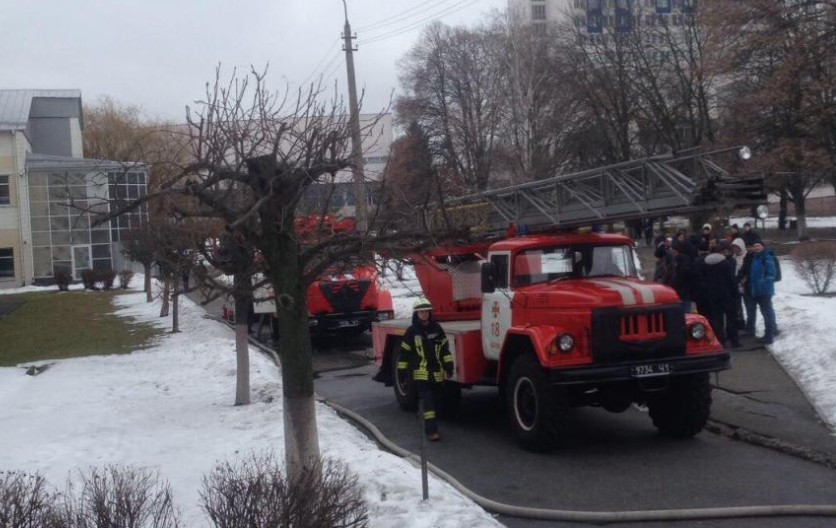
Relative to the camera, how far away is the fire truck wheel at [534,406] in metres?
10.2

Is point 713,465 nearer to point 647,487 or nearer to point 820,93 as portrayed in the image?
point 647,487

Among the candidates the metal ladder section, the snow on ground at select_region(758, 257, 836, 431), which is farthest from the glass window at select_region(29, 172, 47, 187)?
the metal ladder section

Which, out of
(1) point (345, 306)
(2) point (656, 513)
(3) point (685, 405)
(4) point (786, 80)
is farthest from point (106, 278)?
(2) point (656, 513)

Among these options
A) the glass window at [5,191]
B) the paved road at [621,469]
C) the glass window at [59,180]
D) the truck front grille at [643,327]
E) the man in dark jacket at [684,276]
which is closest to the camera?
the paved road at [621,469]

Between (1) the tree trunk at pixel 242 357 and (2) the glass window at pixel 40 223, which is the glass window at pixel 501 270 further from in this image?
(2) the glass window at pixel 40 223

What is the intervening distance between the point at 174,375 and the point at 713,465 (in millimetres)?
11177

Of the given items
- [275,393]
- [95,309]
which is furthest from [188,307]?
[275,393]

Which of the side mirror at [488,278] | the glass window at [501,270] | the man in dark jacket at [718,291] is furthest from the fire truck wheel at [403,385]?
the man in dark jacket at [718,291]

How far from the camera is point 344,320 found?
22.5 m

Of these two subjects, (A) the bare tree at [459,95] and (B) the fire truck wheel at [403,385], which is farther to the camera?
(A) the bare tree at [459,95]

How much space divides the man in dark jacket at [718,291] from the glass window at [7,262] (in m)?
51.0

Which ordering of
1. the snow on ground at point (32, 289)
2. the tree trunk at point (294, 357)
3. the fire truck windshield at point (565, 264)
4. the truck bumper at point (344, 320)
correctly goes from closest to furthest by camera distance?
1. the tree trunk at point (294, 357)
2. the fire truck windshield at point (565, 264)
3. the truck bumper at point (344, 320)
4. the snow on ground at point (32, 289)

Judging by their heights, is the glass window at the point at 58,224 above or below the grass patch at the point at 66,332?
above

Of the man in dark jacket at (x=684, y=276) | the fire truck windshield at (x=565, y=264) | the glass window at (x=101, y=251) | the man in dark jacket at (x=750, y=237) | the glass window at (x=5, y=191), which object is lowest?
the man in dark jacket at (x=684, y=276)
